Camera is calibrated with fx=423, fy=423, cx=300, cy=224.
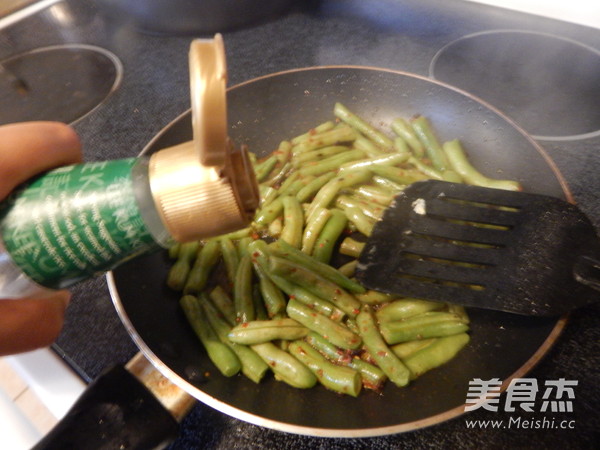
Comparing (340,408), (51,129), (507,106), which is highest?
(51,129)

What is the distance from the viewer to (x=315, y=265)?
4.57ft

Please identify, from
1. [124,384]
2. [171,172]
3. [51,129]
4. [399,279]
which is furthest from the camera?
[399,279]

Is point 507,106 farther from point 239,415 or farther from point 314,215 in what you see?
point 239,415

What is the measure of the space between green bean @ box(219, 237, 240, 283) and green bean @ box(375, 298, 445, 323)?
502mm

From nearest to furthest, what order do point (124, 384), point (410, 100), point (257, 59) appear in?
point (124, 384), point (410, 100), point (257, 59)

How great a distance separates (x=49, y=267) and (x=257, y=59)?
1.79 metres

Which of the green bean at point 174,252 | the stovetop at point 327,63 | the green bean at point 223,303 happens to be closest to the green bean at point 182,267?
the green bean at point 174,252

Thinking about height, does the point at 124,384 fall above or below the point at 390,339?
above

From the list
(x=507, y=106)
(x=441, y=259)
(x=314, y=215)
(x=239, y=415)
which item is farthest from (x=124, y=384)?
(x=507, y=106)

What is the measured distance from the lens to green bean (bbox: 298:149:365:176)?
1704mm

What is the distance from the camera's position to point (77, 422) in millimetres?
955

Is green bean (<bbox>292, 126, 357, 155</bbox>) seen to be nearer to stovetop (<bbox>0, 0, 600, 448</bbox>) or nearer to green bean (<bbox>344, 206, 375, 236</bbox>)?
green bean (<bbox>344, 206, 375, 236</bbox>)

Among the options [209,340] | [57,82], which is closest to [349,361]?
[209,340]

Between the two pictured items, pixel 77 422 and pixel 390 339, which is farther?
pixel 390 339
